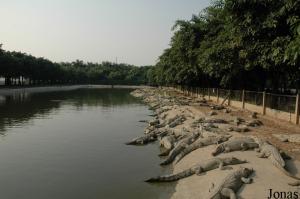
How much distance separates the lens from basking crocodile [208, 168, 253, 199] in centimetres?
1186

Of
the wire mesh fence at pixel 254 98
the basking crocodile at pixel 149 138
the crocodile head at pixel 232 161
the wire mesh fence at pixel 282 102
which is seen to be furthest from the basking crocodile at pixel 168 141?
the wire mesh fence at pixel 254 98

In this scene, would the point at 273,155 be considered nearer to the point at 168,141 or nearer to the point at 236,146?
the point at 236,146

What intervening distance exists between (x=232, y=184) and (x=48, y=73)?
108m

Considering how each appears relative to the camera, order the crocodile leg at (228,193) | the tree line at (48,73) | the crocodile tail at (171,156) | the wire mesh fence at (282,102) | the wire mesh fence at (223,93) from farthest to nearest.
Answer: the tree line at (48,73)
the wire mesh fence at (223,93)
the wire mesh fence at (282,102)
the crocodile tail at (171,156)
the crocodile leg at (228,193)

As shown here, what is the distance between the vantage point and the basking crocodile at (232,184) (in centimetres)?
1186

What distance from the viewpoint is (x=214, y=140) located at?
19.5 meters

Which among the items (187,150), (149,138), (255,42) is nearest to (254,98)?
(255,42)

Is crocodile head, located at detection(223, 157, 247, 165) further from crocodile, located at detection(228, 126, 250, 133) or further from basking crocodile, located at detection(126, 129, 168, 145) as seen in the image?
basking crocodile, located at detection(126, 129, 168, 145)

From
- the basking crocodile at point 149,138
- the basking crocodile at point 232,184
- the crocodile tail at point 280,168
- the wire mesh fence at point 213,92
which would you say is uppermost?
the wire mesh fence at point 213,92

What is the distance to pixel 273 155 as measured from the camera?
14.7 metres

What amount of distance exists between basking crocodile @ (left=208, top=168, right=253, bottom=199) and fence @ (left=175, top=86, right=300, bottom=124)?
11915 millimetres

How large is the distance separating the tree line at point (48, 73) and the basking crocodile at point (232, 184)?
7622cm

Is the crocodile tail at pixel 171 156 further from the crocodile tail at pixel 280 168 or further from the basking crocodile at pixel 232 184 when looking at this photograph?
the basking crocodile at pixel 232 184

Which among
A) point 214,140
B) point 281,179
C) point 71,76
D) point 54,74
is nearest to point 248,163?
point 281,179
